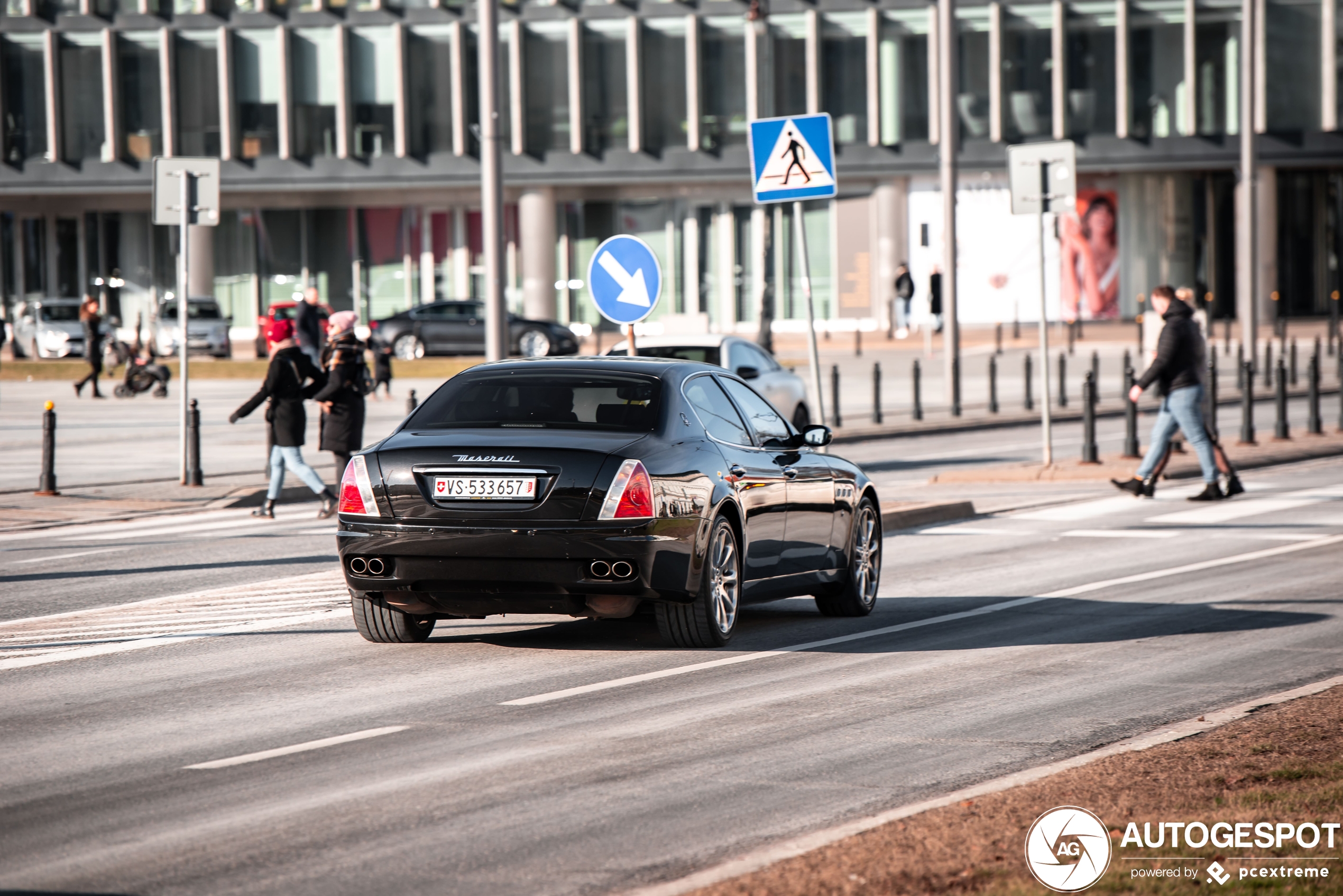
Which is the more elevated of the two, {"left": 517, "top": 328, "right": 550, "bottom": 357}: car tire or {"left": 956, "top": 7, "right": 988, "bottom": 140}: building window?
{"left": 956, "top": 7, "right": 988, "bottom": 140}: building window

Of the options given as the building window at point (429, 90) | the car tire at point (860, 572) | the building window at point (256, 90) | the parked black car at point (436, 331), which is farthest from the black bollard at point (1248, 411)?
the building window at point (256, 90)

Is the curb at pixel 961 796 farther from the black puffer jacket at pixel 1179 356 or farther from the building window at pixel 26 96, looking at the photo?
the building window at pixel 26 96

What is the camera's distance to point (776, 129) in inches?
639

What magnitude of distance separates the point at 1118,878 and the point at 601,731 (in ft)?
9.29

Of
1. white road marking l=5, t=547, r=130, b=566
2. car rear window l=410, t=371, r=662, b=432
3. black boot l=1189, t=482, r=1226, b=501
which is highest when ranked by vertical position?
car rear window l=410, t=371, r=662, b=432

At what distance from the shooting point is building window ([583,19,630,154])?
61.7m

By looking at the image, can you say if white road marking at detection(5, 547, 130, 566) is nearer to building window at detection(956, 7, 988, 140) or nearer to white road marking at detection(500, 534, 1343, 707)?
white road marking at detection(500, 534, 1343, 707)

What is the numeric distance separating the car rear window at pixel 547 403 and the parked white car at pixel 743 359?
383 inches

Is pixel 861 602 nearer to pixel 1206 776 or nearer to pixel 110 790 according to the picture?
pixel 1206 776

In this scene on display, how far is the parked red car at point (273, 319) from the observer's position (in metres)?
17.7

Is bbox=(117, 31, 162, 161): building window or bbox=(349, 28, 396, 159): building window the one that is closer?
bbox=(349, 28, 396, 159): building window

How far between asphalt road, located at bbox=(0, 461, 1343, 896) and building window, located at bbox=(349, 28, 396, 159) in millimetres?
49980

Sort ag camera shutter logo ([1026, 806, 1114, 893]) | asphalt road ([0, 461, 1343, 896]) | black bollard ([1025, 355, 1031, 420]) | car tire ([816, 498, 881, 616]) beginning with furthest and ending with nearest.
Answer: black bollard ([1025, 355, 1031, 420]) → car tire ([816, 498, 881, 616]) → asphalt road ([0, 461, 1343, 896]) → ag camera shutter logo ([1026, 806, 1114, 893])

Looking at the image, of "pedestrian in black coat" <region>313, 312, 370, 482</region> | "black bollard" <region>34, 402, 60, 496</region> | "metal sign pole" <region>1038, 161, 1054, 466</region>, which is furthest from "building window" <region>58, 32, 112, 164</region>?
"pedestrian in black coat" <region>313, 312, 370, 482</region>
